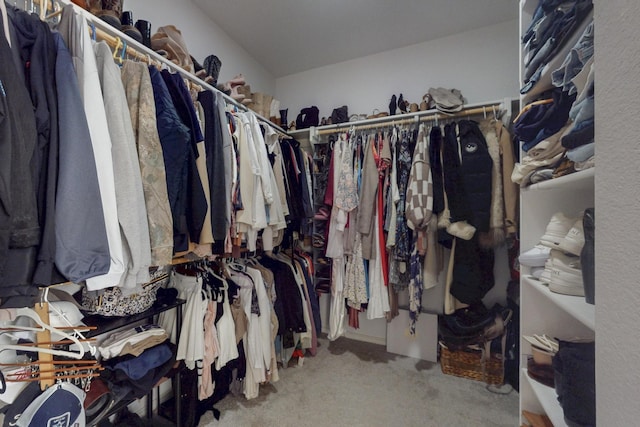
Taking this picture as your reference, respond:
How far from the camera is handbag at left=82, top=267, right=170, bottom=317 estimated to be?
3.23 feet

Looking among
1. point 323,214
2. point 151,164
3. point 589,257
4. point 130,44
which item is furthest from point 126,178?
point 323,214

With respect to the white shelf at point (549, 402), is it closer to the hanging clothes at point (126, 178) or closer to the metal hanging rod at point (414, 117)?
the hanging clothes at point (126, 178)

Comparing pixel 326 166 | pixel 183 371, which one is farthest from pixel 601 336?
pixel 326 166

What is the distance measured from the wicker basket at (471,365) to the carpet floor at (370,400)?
0.04 metres

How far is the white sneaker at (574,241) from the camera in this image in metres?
0.72

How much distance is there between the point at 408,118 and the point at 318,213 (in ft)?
3.44

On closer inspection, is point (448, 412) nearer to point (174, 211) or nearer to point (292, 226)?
point (292, 226)

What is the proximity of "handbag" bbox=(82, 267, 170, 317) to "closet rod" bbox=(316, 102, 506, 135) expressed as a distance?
5.64 ft

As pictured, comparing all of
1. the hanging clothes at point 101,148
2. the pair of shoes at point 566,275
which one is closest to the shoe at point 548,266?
the pair of shoes at point 566,275

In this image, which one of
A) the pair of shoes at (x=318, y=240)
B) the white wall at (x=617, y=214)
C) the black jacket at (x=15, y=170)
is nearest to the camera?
the white wall at (x=617, y=214)

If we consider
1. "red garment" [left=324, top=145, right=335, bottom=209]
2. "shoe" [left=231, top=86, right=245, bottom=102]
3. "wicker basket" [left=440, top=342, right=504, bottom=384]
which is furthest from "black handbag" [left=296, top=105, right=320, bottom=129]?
"wicker basket" [left=440, top=342, right=504, bottom=384]

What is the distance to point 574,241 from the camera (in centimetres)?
73

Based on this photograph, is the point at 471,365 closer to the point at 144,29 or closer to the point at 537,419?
the point at 537,419

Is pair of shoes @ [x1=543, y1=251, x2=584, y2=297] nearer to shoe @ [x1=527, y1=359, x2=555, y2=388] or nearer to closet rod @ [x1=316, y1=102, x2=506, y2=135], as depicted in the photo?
shoe @ [x1=527, y1=359, x2=555, y2=388]
